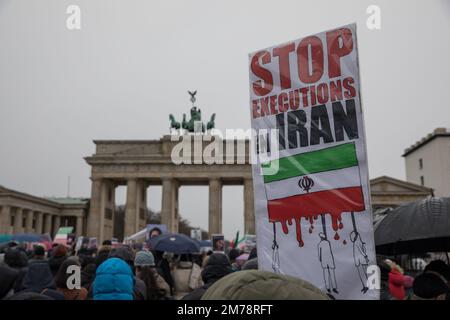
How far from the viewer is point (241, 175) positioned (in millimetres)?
57125

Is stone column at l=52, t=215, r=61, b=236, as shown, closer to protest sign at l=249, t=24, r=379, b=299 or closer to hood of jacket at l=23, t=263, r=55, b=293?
hood of jacket at l=23, t=263, r=55, b=293

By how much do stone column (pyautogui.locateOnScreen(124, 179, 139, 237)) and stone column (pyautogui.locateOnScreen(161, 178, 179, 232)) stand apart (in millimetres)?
3777

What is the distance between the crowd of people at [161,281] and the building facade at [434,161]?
60.4m

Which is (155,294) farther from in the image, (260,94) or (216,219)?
(216,219)

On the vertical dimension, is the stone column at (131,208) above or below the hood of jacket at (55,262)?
above

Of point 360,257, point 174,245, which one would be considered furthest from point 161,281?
point 174,245

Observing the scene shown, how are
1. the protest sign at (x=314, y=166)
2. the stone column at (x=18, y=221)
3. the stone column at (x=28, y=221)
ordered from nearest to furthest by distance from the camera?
the protest sign at (x=314, y=166)
the stone column at (x=18, y=221)
the stone column at (x=28, y=221)

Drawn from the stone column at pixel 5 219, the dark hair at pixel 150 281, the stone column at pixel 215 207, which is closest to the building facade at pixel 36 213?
the stone column at pixel 5 219

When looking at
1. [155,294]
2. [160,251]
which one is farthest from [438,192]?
[155,294]

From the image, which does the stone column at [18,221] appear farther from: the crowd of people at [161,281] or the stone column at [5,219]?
the crowd of people at [161,281]

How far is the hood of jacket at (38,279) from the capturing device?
17.2 feet

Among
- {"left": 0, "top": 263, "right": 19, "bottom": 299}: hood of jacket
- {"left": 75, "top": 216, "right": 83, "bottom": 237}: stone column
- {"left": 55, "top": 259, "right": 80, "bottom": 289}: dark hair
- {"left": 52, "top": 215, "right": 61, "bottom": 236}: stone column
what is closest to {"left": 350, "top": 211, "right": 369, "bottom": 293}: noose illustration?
{"left": 0, "top": 263, "right": 19, "bottom": 299}: hood of jacket

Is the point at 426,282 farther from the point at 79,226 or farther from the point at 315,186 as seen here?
the point at 79,226

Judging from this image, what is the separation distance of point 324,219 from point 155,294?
152 inches
